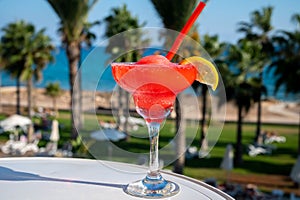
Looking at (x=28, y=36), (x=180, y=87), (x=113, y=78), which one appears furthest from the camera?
(x=28, y=36)

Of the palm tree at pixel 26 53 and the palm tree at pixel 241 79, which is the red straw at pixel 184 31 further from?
the palm tree at pixel 26 53

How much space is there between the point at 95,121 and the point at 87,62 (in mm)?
215

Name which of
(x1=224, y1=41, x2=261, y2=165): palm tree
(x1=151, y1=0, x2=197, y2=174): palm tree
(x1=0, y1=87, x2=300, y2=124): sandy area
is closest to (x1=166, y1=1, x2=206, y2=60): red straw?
(x1=151, y1=0, x2=197, y2=174): palm tree

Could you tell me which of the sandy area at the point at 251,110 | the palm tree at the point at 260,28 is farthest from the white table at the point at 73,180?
the sandy area at the point at 251,110

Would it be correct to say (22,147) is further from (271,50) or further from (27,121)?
(271,50)

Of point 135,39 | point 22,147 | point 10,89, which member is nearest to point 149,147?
point 135,39

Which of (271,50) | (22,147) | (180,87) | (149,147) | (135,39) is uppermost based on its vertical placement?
(271,50)

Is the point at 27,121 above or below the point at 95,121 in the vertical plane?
below

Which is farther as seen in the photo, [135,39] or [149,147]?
[135,39]

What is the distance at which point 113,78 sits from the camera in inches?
52.7

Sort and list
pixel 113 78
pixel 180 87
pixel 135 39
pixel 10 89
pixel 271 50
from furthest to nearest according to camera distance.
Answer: pixel 10 89 → pixel 271 50 → pixel 135 39 → pixel 113 78 → pixel 180 87

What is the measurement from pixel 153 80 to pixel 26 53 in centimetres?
1966

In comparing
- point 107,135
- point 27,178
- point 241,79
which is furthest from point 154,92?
point 241,79

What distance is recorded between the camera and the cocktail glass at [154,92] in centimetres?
118
